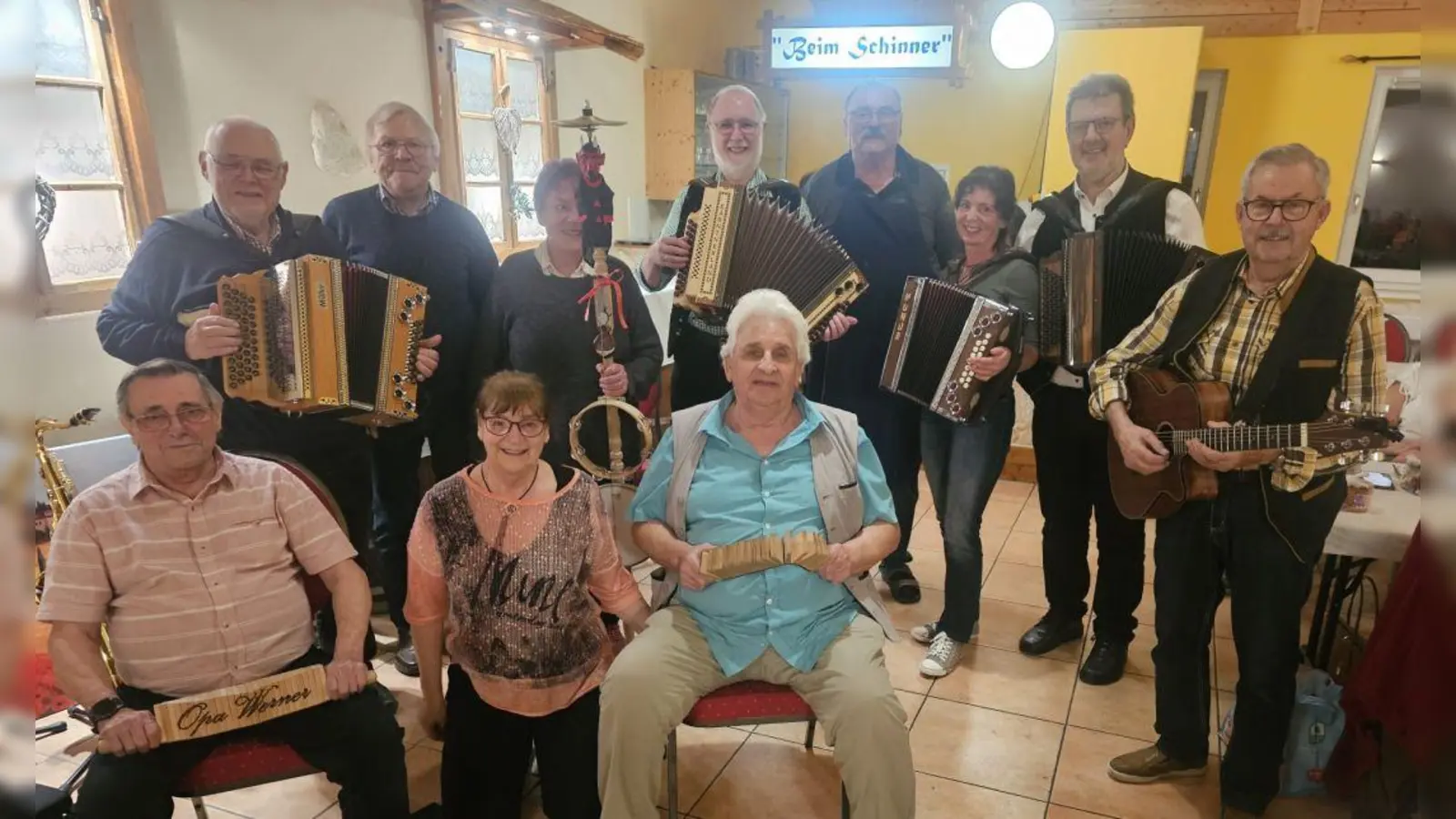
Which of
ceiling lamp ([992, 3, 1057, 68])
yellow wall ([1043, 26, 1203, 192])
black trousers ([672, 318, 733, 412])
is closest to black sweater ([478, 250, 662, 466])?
black trousers ([672, 318, 733, 412])

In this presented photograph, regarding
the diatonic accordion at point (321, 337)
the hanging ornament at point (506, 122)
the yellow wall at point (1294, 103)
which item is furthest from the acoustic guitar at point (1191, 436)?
the yellow wall at point (1294, 103)

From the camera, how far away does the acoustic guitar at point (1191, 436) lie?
1.70 metres

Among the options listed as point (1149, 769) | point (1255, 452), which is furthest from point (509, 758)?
point (1255, 452)

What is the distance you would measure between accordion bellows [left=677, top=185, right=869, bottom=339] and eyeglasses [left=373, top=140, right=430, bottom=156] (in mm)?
836

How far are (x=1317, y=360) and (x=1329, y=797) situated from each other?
46.4 inches

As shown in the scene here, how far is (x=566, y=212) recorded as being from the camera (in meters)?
2.29

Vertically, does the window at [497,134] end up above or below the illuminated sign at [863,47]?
below

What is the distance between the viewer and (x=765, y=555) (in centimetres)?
178

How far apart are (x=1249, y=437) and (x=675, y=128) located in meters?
4.63

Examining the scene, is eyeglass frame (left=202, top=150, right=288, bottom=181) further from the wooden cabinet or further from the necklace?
the wooden cabinet

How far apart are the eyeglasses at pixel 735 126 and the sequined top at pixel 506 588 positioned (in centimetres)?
136

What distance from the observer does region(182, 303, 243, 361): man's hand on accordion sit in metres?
1.94

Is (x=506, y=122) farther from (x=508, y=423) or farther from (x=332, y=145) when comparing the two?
(x=508, y=423)

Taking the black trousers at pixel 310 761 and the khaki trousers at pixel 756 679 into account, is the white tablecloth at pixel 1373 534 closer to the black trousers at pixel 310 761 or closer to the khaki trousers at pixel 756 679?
the khaki trousers at pixel 756 679
